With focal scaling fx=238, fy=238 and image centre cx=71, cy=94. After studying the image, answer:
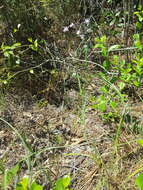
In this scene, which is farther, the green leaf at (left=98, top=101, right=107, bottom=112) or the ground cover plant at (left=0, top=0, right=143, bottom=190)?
the green leaf at (left=98, top=101, right=107, bottom=112)

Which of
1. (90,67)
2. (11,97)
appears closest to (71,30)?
(90,67)

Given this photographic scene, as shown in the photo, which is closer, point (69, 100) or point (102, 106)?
point (102, 106)

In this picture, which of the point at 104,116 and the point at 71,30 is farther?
the point at 71,30

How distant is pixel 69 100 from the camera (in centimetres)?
173

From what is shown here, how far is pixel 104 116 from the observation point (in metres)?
1.54

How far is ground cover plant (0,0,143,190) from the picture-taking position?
4.26 ft

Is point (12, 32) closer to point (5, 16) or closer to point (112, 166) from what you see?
point (5, 16)

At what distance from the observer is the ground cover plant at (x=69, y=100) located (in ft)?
4.26

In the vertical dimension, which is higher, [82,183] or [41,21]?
[41,21]

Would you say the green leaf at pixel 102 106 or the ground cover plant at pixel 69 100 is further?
the green leaf at pixel 102 106

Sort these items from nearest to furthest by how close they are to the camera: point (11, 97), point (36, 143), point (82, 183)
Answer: point (82, 183) < point (36, 143) < point (11, 97)

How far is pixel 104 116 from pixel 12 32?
3.72ft

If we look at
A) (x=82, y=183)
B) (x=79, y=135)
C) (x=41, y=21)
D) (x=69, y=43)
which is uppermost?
(x=41, y=21)

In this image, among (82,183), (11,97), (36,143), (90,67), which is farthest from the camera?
(90,67)
